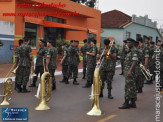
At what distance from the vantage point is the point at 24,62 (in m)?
9.38

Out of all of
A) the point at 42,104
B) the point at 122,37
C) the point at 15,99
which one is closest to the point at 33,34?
the point at 15,99

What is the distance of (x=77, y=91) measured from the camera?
33.2 feet

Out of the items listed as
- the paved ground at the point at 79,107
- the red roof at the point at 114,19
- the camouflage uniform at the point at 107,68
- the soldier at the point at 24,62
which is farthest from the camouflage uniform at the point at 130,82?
the red roof at the point at 114,19

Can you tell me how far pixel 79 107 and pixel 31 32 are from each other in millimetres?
13118

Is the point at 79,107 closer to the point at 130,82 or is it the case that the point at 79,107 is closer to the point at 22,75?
the point at 130,82

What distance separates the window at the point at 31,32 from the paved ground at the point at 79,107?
9473 millimetres

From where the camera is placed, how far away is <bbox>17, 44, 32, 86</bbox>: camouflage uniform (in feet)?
30.5

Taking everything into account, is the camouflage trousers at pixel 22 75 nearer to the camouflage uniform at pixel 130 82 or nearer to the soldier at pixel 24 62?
the soldier at pixel 24 62

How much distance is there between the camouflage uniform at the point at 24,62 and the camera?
9.28 metres

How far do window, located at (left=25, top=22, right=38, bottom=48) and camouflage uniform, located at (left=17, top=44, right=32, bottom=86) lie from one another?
10.1 meters

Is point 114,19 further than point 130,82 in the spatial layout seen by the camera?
Yes

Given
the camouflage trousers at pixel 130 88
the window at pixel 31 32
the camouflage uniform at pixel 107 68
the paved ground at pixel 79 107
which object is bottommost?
the paved ground at pixel 79 107

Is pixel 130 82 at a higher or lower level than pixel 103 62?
lower

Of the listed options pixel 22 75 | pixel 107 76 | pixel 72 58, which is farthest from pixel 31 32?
pixel 107 76
